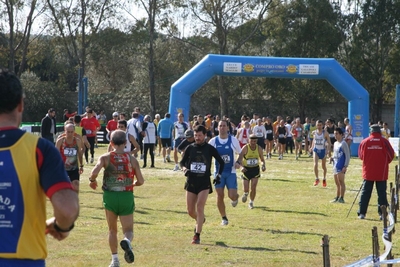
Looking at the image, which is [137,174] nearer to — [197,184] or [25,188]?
[197,184]

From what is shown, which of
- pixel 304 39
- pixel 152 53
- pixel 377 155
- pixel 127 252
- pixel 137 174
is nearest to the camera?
pixel 127 252

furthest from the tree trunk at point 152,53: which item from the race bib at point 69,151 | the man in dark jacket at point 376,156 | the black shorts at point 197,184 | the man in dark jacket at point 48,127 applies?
the black shorts at point 197,184

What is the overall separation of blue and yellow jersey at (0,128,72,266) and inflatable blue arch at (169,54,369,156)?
29673 millimetres

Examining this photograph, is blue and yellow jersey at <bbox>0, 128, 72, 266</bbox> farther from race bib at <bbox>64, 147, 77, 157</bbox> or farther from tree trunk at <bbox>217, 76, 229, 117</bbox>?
tree trunk at <bbox>217, 76, 229, 117</bbox>

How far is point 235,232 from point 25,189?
9.30 m

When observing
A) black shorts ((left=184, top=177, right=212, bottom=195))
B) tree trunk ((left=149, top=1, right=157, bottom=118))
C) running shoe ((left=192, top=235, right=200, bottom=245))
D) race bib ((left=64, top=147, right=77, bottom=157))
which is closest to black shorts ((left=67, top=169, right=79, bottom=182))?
race bib ((left=64, top=147, right=77, bottom=157))

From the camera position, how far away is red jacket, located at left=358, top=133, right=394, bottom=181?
47.3ft

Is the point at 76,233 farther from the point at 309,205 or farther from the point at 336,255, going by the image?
the point at 309,205

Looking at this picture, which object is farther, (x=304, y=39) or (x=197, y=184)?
(x=304, y=39)

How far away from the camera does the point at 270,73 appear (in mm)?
34188

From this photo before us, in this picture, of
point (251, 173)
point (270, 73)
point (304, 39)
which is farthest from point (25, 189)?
point (304, 39)

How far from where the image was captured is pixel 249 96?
59.8m

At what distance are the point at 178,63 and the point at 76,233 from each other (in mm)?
48232

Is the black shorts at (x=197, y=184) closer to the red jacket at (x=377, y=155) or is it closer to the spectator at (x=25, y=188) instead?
the red jacket at (x=377, y=155)
